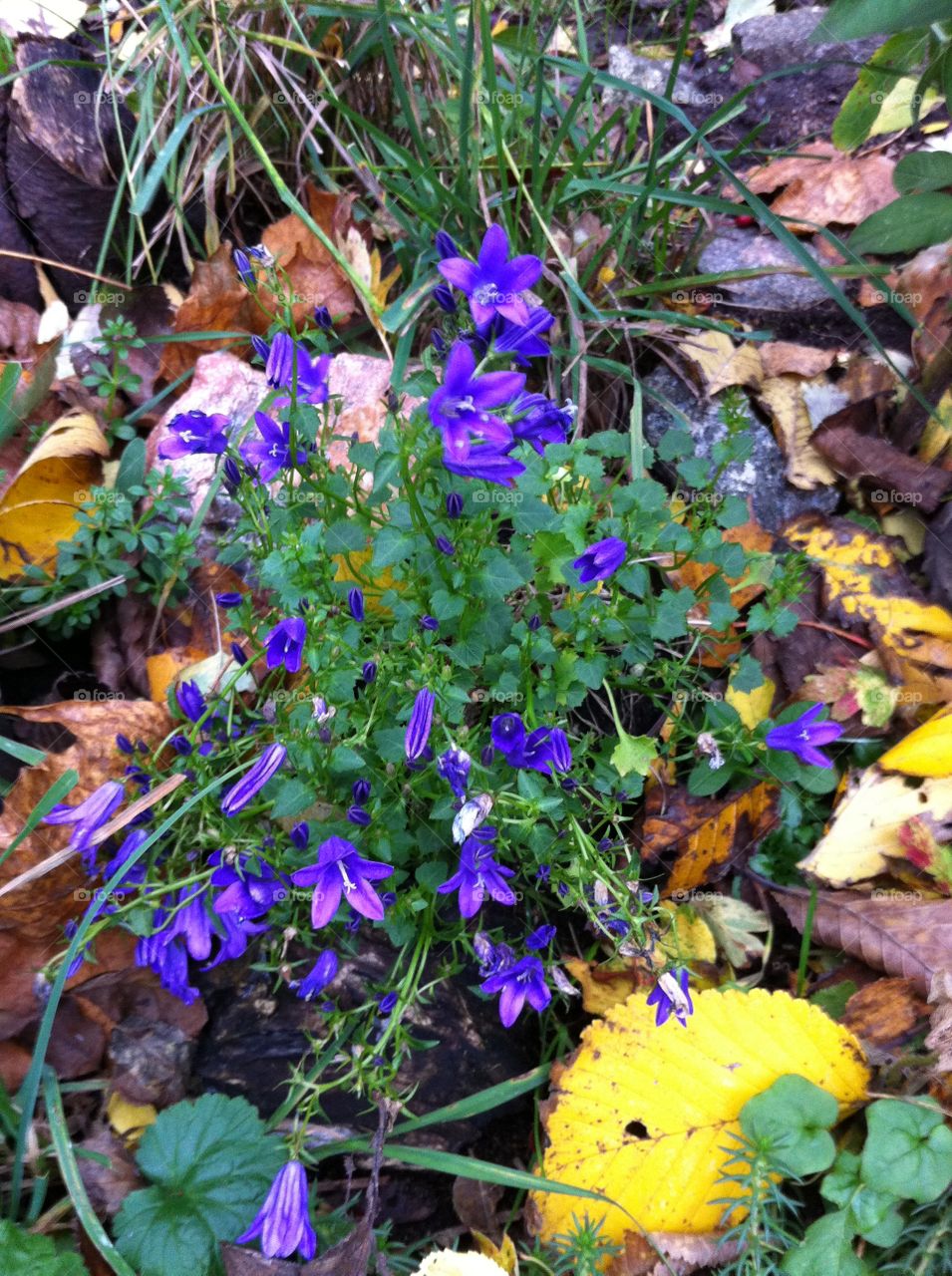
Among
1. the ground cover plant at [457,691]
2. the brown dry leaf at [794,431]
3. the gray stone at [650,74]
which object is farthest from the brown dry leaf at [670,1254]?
the gray stone at [650,74]

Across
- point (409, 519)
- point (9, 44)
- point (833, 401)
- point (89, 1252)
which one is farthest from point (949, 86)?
point (9, 44)

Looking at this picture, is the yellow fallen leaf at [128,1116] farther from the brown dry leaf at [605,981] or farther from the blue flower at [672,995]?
the blue flower at [672,995]

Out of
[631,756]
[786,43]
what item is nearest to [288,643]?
[631,756]

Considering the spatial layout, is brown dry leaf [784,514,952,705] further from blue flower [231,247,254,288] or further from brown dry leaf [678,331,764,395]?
blue flower [231,247,254,288]

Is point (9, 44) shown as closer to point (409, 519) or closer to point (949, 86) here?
point (409, 519)

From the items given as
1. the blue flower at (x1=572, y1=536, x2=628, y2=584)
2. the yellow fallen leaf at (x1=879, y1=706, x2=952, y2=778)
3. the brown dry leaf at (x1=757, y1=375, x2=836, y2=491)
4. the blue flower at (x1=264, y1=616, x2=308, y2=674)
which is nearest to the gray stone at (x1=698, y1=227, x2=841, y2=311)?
the brown dry leaf at (x1=757, y1=375, x2=836, y2=491)
